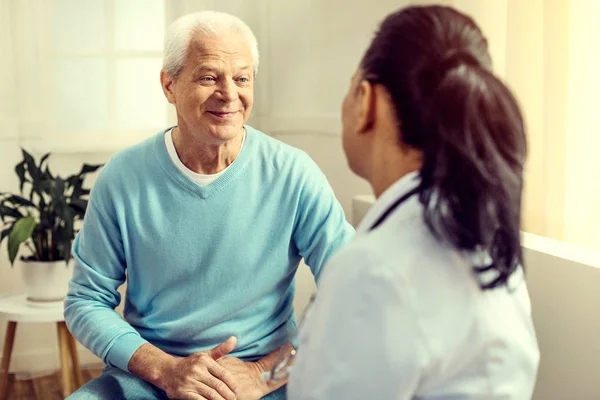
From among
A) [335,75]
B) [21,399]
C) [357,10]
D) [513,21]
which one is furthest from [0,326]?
[513,21]

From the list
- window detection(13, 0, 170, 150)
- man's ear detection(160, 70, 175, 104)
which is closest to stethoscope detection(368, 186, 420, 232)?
man's ear detection(160, 70, 175, 104)

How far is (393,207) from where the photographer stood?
2.85 ft

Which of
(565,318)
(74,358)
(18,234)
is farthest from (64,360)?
(565,318)

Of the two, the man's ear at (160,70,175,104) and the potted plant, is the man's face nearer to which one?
the man's ear at (160,70,175,104)

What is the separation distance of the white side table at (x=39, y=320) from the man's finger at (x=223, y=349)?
1135mm

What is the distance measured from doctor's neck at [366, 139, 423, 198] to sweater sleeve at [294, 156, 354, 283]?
78cm

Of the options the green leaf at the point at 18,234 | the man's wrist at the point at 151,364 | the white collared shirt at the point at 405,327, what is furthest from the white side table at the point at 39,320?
the white collared shirt at the point at 405,327

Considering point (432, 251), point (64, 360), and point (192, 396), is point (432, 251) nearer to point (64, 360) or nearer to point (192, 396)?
point (192, 396)

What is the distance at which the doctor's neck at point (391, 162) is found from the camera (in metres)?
0.88

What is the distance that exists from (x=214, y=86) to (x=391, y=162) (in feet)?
2.91

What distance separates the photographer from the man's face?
1.68m

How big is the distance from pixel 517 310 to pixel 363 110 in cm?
28

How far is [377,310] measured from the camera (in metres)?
0.78

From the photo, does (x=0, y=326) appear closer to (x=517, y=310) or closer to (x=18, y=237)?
(x=18, y=237)
